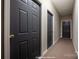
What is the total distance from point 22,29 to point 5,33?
0.77 metres

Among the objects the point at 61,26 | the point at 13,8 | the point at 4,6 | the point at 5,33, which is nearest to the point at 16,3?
the point at 13,8

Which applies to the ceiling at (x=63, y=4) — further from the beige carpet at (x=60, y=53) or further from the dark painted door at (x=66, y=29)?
the dark painted door at (x=66, y=29)

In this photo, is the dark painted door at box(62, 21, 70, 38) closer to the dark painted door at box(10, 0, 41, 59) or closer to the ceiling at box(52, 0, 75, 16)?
the ceiling at box(52, 0, 75, 16)

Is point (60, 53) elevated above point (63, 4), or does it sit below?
below

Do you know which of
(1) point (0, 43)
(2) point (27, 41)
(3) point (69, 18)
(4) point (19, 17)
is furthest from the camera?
(3) point (69, 18)

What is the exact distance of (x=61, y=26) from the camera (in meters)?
11.6

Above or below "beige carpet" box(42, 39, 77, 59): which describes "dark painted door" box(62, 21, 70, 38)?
above

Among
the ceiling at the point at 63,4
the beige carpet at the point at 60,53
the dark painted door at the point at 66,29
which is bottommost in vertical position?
the beige carpet at the point at 60,53

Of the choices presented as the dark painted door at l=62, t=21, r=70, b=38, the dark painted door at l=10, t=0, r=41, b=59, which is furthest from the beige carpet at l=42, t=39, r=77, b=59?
the dark painted door at l=62, t=21, r=70, b=38

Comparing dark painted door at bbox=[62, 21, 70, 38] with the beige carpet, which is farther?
dark painted door at bbox=[62, 21, 70, 38]

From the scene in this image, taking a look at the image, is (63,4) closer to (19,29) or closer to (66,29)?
(19,29)

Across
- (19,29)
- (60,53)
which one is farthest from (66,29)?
(19,29)

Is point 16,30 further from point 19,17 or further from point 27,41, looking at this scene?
point 27,41

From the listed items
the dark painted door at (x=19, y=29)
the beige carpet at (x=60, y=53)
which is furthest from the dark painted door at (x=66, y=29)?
the dark painted door at (x=19, y=29)
